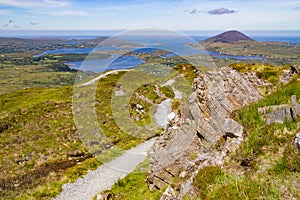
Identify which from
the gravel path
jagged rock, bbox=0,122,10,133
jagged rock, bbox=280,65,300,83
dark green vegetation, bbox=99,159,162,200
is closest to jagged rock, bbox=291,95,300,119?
jagged rock, bbox=280,65,300,83

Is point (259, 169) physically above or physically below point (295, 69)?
below

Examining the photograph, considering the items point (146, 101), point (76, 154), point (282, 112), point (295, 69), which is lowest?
point (76, 154)

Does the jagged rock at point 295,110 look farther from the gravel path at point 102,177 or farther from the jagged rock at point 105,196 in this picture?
the gravel path at point 102,177

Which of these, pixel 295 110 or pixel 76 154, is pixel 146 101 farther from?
pixel 295 110

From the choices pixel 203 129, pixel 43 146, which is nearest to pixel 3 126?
pixel 43 146

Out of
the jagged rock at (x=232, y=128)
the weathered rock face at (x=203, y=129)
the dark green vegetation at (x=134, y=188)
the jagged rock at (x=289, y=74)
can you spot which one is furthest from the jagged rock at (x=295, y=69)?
the dark green vegetation at (x=134, y=188)

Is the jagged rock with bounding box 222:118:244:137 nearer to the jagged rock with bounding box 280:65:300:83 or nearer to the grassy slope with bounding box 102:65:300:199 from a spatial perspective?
the grassy slope with bounding box 102:65:300:199
